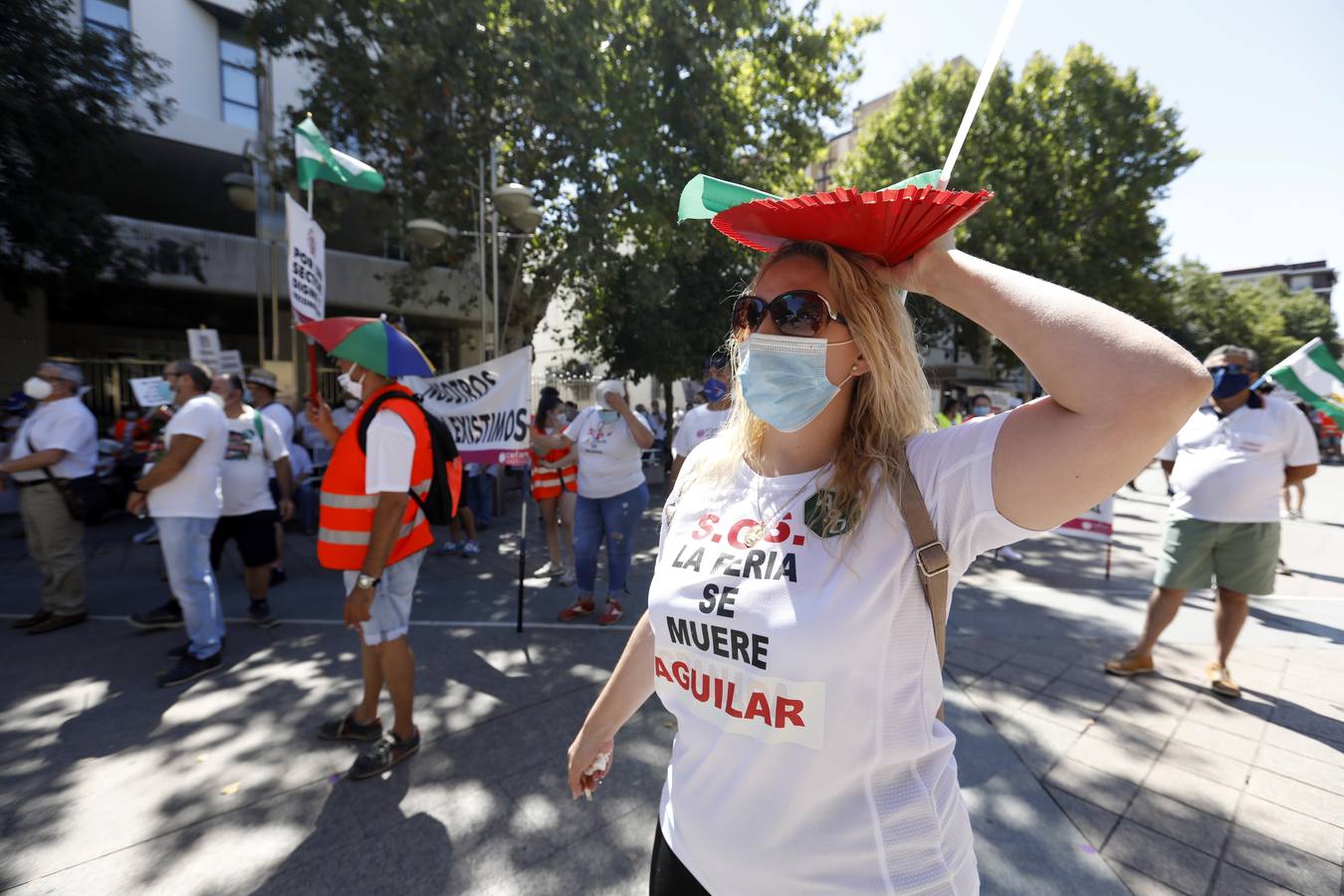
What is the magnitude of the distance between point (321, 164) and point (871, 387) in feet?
21.2

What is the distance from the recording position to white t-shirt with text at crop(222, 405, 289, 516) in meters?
4.89

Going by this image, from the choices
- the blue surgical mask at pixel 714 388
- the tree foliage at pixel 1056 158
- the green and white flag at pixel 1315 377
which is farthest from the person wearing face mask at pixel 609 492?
the tree foliage at pixel 1056 158

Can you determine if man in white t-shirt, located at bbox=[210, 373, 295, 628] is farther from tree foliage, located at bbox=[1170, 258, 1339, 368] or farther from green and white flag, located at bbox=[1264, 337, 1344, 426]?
tree foliage, located at bbox=[1170, 258, 1339, 368]

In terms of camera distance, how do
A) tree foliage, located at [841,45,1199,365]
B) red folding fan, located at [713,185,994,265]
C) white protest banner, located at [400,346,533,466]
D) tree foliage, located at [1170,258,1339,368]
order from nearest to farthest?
red folding fan, located at [713,185,994,265] → white protest banner, located at [400,346,533,466] → tree foliage, located at [841,45,1199,365] → tree foliage, located at [1170,258,1339,368]

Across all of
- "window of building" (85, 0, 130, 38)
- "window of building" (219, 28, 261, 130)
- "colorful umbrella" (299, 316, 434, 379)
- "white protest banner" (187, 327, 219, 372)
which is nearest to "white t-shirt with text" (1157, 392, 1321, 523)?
"colorful umbrella" (299, 316, 434, 379)

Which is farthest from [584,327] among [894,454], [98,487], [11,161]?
[894,454]

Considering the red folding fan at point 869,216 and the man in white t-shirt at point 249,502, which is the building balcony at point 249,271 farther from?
the red folding fan at point 869,216

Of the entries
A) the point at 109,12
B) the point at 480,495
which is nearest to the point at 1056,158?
the point at 480,495

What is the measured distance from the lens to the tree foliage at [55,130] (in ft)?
27.1

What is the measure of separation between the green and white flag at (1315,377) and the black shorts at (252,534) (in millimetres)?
7496

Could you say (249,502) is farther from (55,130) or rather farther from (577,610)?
(55,130)

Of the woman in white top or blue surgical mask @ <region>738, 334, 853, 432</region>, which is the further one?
blue surgical mask @ <region>738, 334, 853, 432</region>

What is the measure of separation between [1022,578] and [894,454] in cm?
641

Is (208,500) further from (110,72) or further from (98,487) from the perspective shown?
(110,72)
